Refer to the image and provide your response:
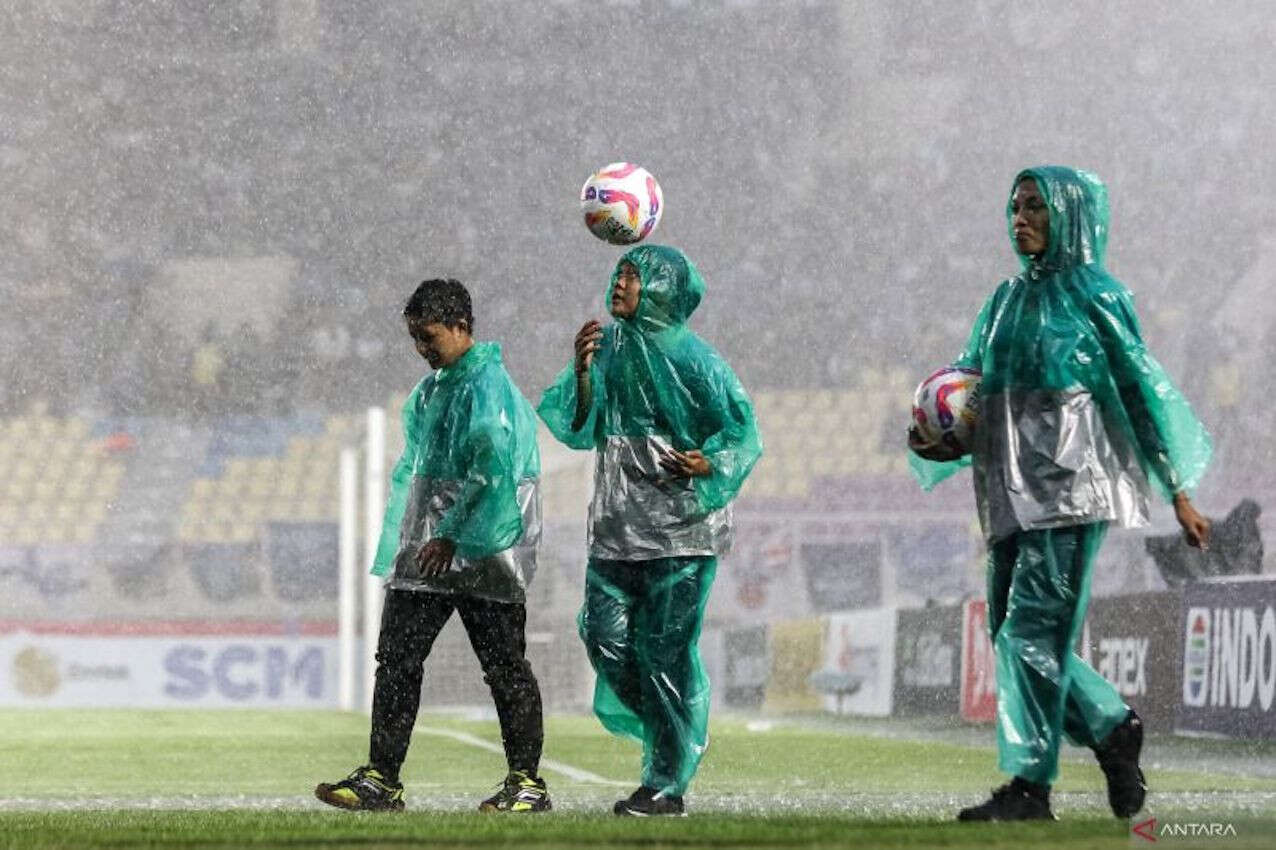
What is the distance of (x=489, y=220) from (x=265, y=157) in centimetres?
384

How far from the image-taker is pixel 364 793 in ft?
14.5

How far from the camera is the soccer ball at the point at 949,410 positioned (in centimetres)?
394

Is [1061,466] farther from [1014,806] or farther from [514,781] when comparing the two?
[514,781]

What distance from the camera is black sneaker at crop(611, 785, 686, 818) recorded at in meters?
4.22

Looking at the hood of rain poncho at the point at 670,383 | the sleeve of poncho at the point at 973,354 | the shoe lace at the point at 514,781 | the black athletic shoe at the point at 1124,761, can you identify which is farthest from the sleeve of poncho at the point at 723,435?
the black athletic shoe at the point at 1124,761

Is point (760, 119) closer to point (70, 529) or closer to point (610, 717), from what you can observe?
point (70, 529)

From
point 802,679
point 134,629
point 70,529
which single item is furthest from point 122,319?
point 802,679

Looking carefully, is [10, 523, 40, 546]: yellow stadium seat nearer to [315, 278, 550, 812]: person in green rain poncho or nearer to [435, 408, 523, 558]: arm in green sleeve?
[315, 278, 550, 812]: person in green rain poncho

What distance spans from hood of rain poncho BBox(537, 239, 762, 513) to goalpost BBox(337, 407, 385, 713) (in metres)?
12.8

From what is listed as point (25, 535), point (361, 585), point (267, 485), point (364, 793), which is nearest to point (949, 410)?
point (364, 793)

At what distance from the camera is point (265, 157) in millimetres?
29969

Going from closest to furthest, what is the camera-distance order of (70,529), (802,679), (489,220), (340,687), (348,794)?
(348,794) → (802,679) → (340,687) → (70,529) → (489,220)

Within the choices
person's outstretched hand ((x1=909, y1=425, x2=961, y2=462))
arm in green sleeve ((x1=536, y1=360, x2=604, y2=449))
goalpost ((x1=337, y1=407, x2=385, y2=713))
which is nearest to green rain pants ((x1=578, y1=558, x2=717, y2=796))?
arm in green sleeve ((x1=536, y1=360, x2=604, y2=449))

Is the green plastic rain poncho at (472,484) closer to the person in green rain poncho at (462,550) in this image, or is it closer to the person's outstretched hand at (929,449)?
the person in green rain poncho at (462,550)
